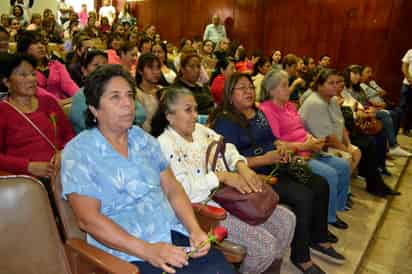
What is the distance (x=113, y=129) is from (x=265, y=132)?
4.03ft

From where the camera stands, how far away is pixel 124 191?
1.46m

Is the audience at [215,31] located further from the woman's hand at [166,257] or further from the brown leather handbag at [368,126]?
the woman's hand at [166,257]

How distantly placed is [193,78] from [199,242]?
2.11m

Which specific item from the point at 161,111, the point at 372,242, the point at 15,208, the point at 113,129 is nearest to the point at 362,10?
the point at 372,242

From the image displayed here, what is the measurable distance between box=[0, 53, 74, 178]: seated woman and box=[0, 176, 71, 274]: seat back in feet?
2.42

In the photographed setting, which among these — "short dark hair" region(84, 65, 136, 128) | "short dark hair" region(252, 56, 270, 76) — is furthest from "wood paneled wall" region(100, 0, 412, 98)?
"short dark hair" region(84, 65, 136, 128)

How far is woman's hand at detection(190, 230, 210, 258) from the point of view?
4.79 feet

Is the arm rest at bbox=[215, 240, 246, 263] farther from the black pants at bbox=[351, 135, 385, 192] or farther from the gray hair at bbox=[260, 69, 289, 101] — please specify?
the black pants at bbox=[351, 135, 385, 192]

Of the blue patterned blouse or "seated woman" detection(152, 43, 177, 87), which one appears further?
"seated woman" detection(152, 43, 177, 87)

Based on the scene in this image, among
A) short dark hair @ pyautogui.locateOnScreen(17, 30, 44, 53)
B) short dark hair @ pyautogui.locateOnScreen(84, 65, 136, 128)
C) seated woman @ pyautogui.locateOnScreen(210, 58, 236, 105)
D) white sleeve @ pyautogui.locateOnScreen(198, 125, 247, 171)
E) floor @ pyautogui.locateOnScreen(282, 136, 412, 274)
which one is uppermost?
short dark hair @ pyautogui.locateOnScreen(17, 30, 44, 53)

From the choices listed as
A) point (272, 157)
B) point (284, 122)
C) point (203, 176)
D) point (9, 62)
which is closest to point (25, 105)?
point (9, 62)

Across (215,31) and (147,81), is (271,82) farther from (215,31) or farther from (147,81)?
(215,31)

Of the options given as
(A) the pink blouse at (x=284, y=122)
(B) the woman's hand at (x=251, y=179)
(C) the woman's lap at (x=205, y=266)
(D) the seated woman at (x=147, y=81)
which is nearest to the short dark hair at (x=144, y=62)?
(D) the seated woman at (x=147, y=81)

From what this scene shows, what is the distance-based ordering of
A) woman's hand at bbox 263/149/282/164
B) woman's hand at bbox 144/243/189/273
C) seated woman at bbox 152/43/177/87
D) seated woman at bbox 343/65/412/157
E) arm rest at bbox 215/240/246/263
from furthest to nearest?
seated woman at bbox 343/65/412/157
seated woman at bbox 152/43/177/87
woman's hand at bbox 263/149/282/164
arm rest at bbox 215/240/246/263
woman's hand at bbox 144/243/189/273
